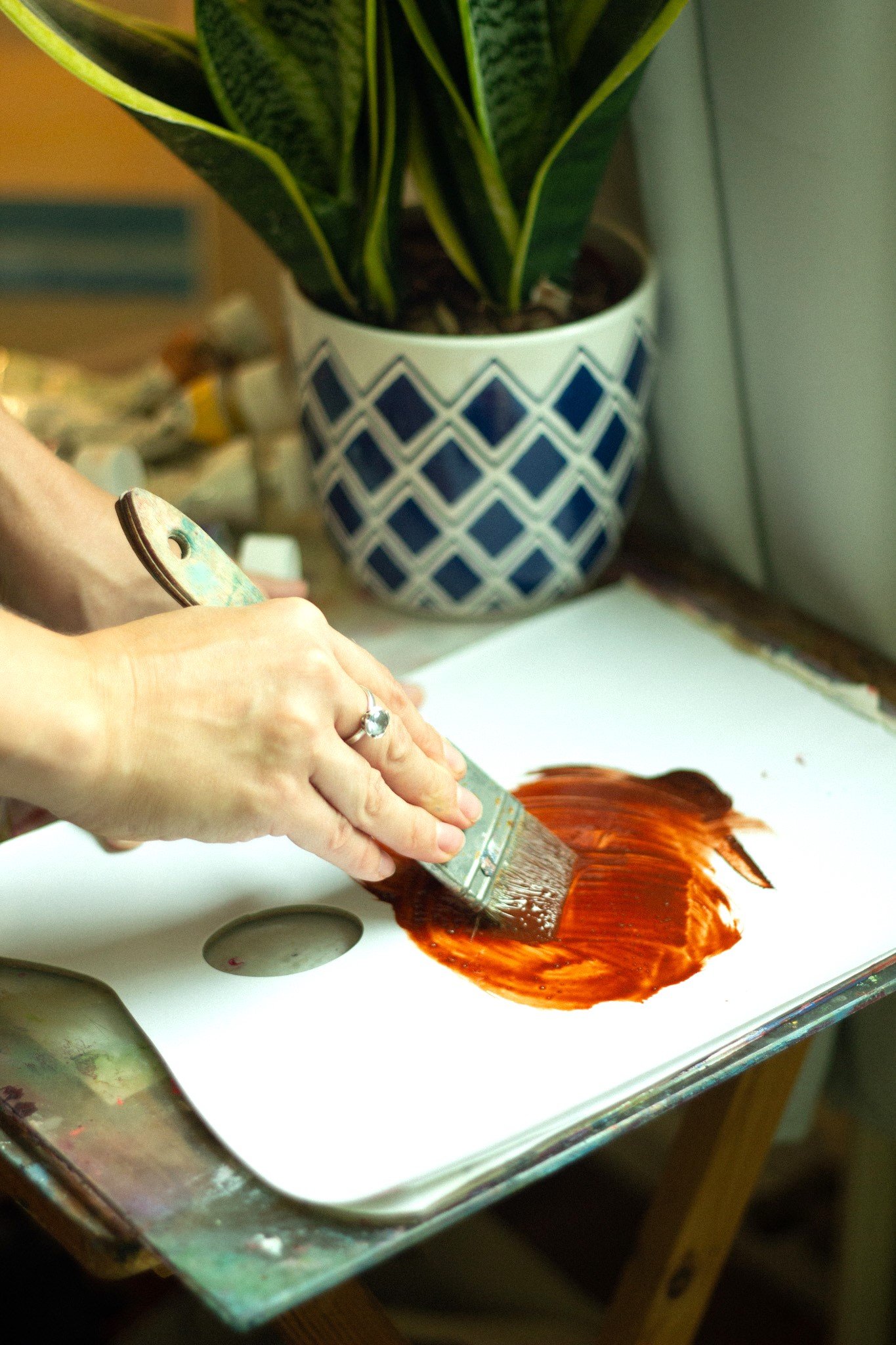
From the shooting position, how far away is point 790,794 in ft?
2.35

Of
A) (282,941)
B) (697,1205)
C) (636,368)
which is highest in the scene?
(636,368)

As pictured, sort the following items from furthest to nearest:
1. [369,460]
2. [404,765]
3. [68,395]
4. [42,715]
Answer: [68,395] < [369,460] < [404,765] < [42,715]

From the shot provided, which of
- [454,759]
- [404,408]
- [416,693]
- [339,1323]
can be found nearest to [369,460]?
[404,408]

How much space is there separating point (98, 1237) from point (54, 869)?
22cm

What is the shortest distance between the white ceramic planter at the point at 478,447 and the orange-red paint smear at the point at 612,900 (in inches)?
7.2

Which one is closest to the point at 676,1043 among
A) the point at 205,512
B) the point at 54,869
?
the point at 54,869

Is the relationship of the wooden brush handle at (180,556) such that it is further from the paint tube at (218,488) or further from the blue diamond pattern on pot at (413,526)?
the paint tube at (218,488)

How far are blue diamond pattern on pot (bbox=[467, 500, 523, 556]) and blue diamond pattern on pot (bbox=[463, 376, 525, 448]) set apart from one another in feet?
0.15

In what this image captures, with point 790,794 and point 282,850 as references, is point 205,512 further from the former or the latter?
point 790,794

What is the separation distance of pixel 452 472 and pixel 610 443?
0.12m

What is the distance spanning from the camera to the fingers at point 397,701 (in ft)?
2.03

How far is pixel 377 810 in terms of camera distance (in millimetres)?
594

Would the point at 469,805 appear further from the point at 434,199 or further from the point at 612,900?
the point at 434,199

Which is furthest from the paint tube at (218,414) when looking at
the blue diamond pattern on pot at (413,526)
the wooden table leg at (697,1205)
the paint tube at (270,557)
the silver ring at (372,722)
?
the wooden table leg at (697,1205)
